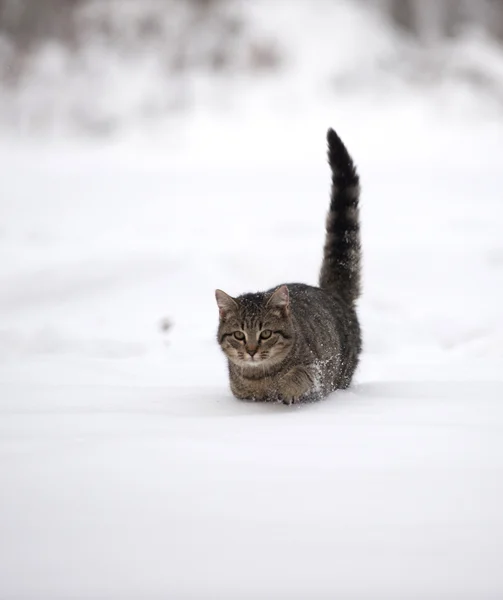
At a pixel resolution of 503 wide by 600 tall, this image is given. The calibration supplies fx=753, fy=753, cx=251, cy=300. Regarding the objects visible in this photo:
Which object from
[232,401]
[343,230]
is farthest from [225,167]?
[232,401]

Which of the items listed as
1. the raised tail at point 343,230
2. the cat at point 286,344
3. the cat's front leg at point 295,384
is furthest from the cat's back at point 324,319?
the cat's front leg at point 295,384

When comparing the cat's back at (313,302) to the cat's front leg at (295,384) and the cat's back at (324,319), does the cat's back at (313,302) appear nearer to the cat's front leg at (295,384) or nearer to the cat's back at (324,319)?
the cat's back at (324,319)

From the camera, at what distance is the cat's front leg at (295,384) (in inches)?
125

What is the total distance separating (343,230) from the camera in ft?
13.6

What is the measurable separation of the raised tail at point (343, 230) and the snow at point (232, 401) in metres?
0.55

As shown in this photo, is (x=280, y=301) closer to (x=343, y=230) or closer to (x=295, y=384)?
(x=295, y=384)

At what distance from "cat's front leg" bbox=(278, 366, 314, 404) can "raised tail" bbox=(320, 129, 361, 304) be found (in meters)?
1.06

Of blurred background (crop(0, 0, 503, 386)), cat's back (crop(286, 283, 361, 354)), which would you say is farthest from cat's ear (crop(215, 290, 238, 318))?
blurred background (crop(0, 0, 503, 386))

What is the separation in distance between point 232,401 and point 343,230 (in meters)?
1.32

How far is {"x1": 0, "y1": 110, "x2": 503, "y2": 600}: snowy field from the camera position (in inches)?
62.4

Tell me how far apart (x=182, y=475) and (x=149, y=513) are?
24 cm

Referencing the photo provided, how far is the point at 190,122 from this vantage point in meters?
15.1

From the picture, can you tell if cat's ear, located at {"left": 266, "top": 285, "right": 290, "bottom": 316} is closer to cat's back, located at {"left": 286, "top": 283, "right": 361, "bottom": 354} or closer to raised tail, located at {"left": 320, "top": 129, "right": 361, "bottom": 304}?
cat's back, located at {"left": 286, "top": 283, "right": 361, "bottom": 354}

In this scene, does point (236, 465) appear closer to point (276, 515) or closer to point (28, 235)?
point (276, 515)
